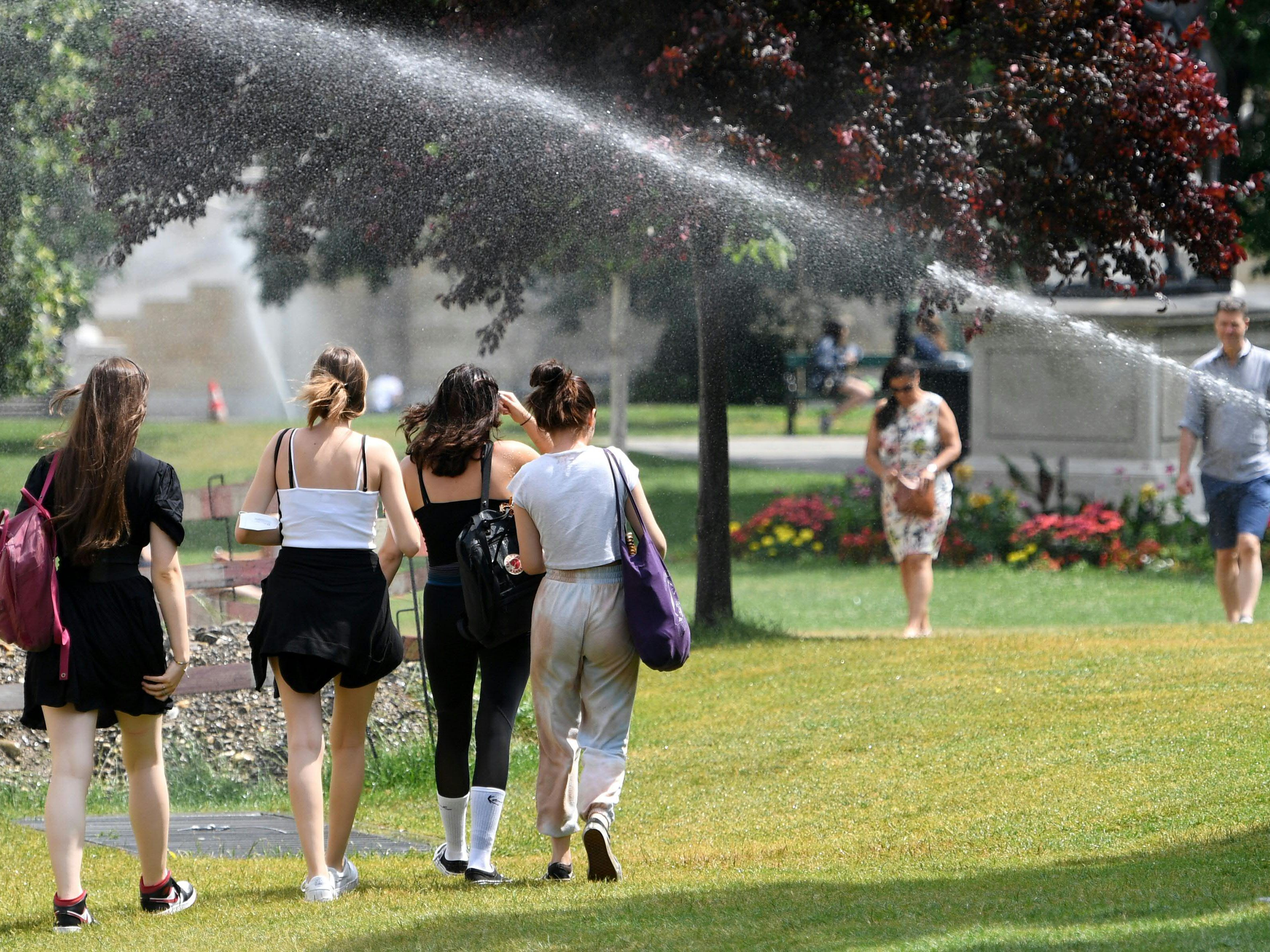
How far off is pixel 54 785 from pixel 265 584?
0.75 m

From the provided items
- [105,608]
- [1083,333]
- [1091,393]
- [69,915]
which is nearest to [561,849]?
[69,915]

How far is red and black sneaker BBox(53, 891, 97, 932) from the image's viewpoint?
4.16 metres

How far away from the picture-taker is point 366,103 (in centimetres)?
879

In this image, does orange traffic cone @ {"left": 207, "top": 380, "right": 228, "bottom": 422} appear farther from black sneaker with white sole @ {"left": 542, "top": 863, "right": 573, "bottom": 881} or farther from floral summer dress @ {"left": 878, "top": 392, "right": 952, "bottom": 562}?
black sneaker with white sole @ {"left": 542, "top": 863, "right": 573, "bottom": 881}

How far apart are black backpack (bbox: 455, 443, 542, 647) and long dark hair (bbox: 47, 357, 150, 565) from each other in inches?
35.8

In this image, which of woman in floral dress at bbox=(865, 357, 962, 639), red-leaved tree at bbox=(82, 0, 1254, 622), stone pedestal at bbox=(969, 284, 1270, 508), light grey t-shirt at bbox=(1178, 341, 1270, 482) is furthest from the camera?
stone pedestal at bbox=(969, 284, 1270, 508)

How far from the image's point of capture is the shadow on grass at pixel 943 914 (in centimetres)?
353

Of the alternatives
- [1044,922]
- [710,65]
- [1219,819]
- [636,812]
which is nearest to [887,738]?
[636,812]

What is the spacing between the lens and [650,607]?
4402mm

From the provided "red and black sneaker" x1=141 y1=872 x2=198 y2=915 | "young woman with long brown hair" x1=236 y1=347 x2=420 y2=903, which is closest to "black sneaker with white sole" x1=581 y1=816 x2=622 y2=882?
"young woman with long brown hair" x1=236 y1=347 x2=420 y2=903

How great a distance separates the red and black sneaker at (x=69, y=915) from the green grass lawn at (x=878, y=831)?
47mm

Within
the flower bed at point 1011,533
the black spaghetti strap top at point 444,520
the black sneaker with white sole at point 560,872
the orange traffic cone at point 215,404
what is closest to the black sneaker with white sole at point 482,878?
the black sneaker with white sole at point 560,872

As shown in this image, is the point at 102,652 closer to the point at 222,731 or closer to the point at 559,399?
the point at 559,399

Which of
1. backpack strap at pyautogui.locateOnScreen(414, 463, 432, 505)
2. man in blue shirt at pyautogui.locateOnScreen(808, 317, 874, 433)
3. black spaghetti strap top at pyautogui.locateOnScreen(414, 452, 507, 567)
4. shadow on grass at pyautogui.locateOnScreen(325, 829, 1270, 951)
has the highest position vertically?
man in blue shirt at pyautogui.locateOnScreen(808, 317, 874, 433)
